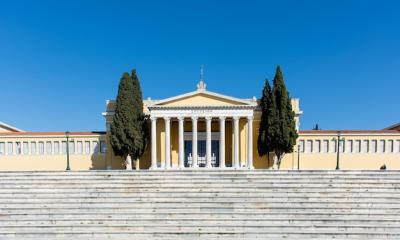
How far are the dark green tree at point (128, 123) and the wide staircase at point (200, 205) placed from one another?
401 inches

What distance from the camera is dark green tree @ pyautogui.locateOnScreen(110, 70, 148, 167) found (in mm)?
25152

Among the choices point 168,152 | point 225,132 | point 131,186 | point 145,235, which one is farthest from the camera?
point 225,132

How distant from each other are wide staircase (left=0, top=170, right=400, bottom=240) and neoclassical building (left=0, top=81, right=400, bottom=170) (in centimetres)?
1113

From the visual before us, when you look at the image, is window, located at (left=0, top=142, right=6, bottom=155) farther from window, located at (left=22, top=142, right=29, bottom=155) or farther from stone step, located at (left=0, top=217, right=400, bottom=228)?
stone step, located at (left=0, top=217, right=400, bottom=228)

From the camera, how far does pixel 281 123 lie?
81.4 ft

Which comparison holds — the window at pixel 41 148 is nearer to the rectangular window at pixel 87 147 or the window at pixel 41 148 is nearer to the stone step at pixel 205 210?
the rectangular window at pixel 87 147

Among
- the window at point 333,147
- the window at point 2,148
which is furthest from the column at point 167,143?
the window at point 2,148

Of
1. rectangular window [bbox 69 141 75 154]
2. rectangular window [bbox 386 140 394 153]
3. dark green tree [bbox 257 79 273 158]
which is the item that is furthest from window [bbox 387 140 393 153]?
rectangular window [bbox 69 141 75 154]

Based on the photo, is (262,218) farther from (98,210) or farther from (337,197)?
(98,210)

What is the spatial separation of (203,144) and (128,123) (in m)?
8.64

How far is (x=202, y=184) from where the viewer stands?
1422cm

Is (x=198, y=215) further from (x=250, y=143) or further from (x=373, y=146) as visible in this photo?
(x=373, y=146)

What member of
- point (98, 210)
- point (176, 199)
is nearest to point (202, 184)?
point (176, 199)

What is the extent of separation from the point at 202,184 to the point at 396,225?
31.0ft
